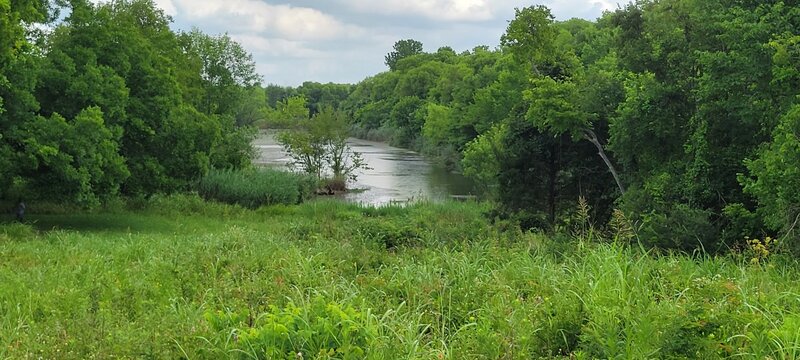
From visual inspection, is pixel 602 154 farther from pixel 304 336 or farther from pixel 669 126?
pixel 304 336

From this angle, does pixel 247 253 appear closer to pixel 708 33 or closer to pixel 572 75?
pixel 708 33

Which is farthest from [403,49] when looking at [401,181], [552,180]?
[552,180]

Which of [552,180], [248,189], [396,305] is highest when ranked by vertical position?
[396,305]

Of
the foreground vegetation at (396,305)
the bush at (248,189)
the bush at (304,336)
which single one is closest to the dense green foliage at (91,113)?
the bush at (248,189)

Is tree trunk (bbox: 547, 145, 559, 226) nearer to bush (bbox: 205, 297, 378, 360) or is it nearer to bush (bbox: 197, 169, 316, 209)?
bush (bbox: 197, 169, 316, 209)

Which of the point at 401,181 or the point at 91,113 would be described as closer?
the point at 91,113

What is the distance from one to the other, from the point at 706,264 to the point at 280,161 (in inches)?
2053

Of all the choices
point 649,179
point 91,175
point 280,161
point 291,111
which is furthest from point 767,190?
point 280,161

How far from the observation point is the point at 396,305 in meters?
5.29

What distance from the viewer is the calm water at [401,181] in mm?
38750

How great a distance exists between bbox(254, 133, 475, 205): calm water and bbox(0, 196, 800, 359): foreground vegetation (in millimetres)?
23983

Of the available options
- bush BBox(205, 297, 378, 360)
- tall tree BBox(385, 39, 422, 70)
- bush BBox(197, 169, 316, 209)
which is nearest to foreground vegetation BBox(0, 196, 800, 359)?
bush BBox(205, 297, 378, 360)

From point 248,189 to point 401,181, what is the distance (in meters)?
Answer: 17.2

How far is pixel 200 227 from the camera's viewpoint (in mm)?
22125
